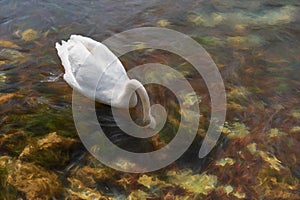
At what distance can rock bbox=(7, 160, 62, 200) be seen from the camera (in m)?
3.62

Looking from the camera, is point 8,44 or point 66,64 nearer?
point 66,64

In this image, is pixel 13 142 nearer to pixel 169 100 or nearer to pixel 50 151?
pixel 50 151

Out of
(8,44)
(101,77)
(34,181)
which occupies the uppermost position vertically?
(101,77)

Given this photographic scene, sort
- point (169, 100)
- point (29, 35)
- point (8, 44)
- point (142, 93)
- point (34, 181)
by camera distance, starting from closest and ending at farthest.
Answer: point (34, 181) → point (142, 93) → point (169, 100) → point (8, 44) → point (29, 35)

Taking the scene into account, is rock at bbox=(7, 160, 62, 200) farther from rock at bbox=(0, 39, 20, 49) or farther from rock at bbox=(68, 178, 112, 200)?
rock at bbox=(0, 39, 20, 49)

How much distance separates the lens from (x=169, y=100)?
4566mm

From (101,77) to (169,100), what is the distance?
76 centimetres

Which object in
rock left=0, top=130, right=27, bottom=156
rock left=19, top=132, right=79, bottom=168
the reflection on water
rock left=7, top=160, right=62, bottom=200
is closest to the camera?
rock left=7, top=160, right=62, bottom=200

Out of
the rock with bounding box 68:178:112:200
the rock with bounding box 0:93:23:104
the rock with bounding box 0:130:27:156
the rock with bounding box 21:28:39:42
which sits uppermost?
the rock with bounding box 21:28:39:42

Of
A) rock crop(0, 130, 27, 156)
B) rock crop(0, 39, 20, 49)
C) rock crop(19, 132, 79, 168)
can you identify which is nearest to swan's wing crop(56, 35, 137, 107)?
rock crop(19, 132, 79, 168)

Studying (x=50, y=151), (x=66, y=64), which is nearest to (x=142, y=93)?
(x=50, y=151)

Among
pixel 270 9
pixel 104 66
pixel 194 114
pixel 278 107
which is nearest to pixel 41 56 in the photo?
pixel 104 66

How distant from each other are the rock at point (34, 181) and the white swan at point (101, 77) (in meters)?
0.93

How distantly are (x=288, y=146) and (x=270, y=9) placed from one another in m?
2.74
